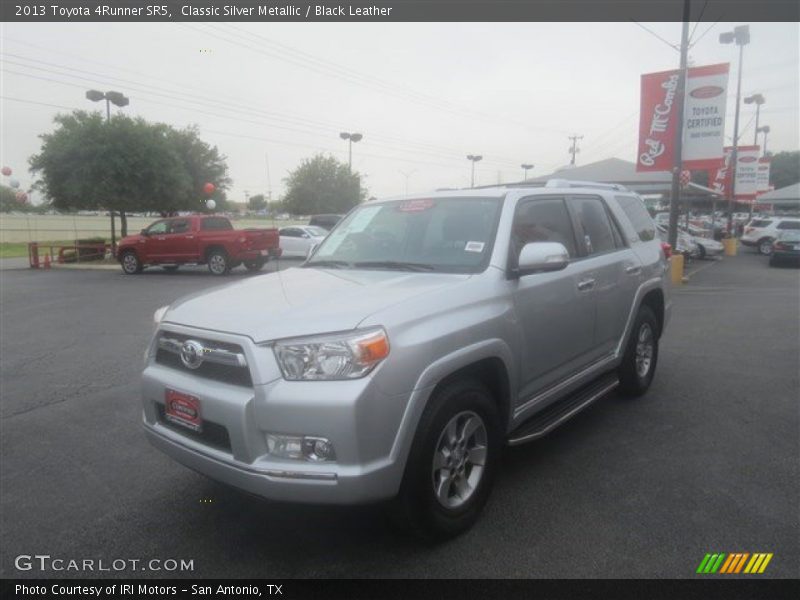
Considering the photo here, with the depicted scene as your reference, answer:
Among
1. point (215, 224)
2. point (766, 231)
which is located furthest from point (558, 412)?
point (766, 231)

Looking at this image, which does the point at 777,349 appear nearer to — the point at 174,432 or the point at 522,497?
the point at 522,497

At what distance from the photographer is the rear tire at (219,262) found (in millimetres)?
18938

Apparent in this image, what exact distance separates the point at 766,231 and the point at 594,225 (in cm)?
3035

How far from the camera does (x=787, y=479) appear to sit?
3.83 metres

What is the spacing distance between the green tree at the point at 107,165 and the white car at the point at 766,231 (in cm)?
2885

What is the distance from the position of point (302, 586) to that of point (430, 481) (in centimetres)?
79

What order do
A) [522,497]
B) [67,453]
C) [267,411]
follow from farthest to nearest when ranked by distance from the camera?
[67,453]
[522,497]
[267,411]

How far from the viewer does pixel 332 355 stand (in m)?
2.67

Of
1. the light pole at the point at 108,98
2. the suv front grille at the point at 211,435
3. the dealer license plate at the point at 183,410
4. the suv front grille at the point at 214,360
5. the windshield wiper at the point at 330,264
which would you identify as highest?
the light pole at the point at 108,98

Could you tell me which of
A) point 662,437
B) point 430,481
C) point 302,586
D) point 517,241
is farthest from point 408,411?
point 662,437

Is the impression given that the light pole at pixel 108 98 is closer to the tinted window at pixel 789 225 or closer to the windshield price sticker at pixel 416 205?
the windshield price sticker at pixel 416 205

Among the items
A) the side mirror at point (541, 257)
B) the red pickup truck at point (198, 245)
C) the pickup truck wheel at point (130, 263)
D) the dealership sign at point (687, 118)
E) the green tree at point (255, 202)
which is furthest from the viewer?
the pickup truck wheel at point (130, 263)

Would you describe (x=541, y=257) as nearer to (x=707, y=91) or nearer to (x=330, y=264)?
(x=330, y=264)

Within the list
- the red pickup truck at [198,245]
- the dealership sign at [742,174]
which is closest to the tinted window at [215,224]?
the red pickup truck at [198,245]
